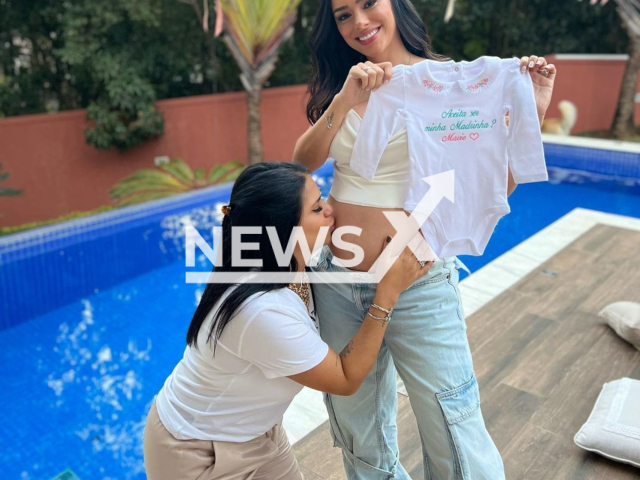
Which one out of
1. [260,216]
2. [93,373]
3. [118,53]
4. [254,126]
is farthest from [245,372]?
[118,53]

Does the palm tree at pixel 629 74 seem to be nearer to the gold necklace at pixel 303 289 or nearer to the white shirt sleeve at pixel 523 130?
the white shirt sleeve at pixel 523 130

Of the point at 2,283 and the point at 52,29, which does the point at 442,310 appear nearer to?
the point at 2,283

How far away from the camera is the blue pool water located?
3.14 meters

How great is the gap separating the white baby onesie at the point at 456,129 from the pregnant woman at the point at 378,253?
0.04m

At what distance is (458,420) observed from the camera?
5.37ft

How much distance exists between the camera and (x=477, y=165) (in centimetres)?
166

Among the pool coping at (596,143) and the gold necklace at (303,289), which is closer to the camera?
the gold necklace at (303,289)

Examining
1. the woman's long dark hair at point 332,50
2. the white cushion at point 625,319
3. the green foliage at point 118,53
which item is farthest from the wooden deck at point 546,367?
the green foliage at point 118,53

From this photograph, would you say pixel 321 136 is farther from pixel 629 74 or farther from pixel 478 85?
pixel 629 74

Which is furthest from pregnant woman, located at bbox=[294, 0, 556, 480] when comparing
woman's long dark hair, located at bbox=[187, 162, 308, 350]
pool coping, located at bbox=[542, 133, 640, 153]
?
pool coping, located at bbox=[542, 133, 640, 153]

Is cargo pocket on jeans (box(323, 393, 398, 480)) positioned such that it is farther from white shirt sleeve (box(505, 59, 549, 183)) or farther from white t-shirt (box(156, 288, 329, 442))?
white shirt sleeve (box(505, 59, 549, 183))

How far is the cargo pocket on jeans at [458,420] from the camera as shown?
1626 mm

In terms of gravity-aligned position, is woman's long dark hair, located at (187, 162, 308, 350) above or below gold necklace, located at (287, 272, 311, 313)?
above

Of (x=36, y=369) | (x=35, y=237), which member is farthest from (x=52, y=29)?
(x=36, y=369)
